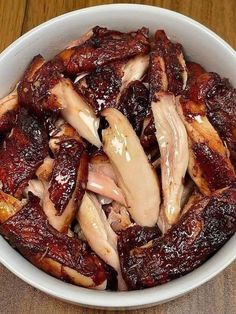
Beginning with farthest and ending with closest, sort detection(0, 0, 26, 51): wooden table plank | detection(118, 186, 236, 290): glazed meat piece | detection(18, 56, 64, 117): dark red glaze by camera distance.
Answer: detection(0, 0, 26, 51): wooden table plank
detection(18, 56, 64, 117): dark red glaze
detection(118, 186, 236, 290): glazed meat piece

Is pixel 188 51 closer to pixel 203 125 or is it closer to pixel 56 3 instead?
pixel 203 125

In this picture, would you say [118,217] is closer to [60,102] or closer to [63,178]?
[63,178]

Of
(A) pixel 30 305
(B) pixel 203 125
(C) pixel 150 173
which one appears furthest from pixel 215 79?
(A) pixel 30 305

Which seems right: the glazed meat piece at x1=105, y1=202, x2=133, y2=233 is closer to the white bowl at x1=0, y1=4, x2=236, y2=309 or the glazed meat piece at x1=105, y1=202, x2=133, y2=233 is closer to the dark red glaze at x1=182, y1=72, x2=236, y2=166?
the dark red glaze at x1=182, y1=72, x2=236, y2=166

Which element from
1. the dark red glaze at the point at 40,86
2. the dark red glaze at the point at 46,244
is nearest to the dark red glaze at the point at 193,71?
the dark red glaze at the point at 40,86

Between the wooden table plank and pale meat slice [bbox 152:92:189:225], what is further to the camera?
the wooden table plank

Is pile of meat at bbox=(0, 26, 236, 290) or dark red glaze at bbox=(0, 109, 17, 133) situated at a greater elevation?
dark red glaze at bbox=(0, 109, 17, 133)

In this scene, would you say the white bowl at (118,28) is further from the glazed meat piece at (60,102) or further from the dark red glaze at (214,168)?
the dark red glaze at (214,168)

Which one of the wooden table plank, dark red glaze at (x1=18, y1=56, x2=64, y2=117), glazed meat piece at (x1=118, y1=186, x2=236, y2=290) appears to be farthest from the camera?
the wooden table plank

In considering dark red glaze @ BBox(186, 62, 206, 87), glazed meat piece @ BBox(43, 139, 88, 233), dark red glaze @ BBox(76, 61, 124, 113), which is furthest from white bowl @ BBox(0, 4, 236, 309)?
glazed meat piece @ BBox(43, 139, 88, 233)
